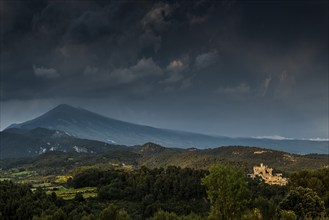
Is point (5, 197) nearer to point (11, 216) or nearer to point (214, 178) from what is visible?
point (11, 216)

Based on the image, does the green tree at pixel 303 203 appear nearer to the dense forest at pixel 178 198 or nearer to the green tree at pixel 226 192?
the dense forest at pixel 178 198

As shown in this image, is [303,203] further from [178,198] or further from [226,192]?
[178,198]

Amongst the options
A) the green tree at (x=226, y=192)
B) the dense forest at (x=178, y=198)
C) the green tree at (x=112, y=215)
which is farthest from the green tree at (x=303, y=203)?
the green tree at (x=112, y=215)

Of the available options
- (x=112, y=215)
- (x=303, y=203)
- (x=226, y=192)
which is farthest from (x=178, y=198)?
(x=226, y=192)

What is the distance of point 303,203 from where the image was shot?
2886 inches

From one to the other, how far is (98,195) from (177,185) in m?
28.8

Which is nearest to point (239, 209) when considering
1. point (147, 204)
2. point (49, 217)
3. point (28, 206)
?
point (49, 217)

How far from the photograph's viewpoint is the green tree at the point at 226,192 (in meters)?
59.1

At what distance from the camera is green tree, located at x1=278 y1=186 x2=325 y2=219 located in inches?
2840

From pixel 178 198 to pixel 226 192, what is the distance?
73.8m

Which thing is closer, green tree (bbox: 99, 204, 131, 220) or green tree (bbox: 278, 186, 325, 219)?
green tree (bbox: 99, 204, 131, 220)

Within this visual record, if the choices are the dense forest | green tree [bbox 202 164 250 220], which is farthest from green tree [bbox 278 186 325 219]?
green tree [bbox 202 164 250 220]

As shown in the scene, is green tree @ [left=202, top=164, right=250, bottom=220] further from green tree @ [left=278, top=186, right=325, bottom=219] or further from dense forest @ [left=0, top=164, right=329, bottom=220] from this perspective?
green tree @ [left=278, top=186, right=325, bottom=219]

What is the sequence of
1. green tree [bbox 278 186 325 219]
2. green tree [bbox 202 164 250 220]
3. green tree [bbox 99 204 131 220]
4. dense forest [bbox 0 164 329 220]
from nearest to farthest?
green tree [bbox 202 164 250 220] < dense forest [bbox 0 164 329 220] < green tree [bbox 99 204 131 220] < green tree [bbox 278 186 325 219]
